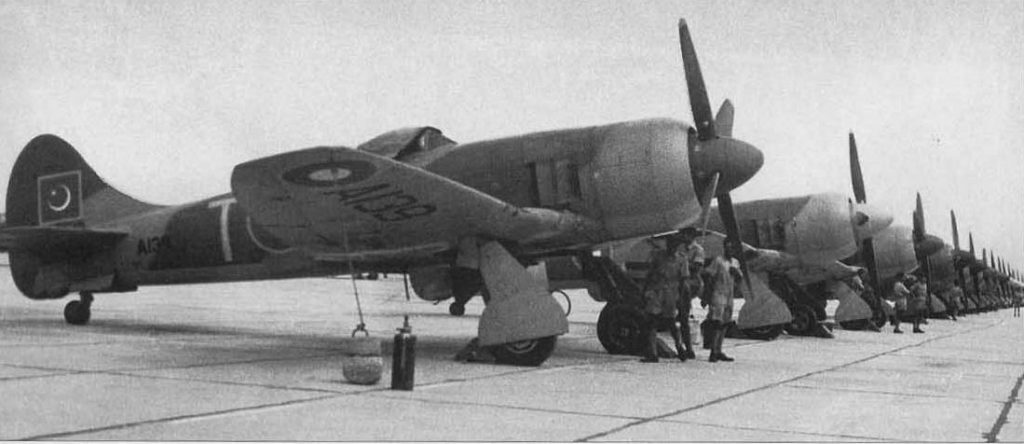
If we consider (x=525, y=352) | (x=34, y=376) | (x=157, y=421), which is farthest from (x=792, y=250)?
(x=157, y=421)

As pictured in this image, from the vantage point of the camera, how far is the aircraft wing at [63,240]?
37.7 ft

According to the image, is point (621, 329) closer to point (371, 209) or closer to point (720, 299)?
point (720, 299)

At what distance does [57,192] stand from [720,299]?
9084 mm

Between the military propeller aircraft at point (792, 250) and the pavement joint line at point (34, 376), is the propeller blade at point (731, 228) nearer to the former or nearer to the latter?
the military propeller aircraft at point (792, 250)

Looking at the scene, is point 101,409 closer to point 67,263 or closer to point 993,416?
point 993,416

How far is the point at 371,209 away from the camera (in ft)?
24.7

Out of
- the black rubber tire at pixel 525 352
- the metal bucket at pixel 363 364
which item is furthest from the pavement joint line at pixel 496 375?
the metal bucket at pixel 363 364

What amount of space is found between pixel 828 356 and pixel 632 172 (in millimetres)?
3702

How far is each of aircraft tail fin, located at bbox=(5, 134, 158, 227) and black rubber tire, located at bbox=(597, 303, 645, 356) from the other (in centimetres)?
637

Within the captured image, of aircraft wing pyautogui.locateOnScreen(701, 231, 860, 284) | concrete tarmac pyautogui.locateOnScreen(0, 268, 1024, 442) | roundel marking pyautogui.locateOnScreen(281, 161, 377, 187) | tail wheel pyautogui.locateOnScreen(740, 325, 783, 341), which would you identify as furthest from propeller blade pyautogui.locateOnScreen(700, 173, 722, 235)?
tail wheel pyautogui.locateOnScreen(740, 325, 783, 341)

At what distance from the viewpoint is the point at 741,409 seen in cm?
527

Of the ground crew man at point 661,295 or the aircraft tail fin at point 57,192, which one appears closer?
the ground crew man at point 661,295

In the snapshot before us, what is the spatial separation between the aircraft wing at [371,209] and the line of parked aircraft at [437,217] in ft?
0.06

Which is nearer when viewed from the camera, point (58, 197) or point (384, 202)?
point (384, 202)
